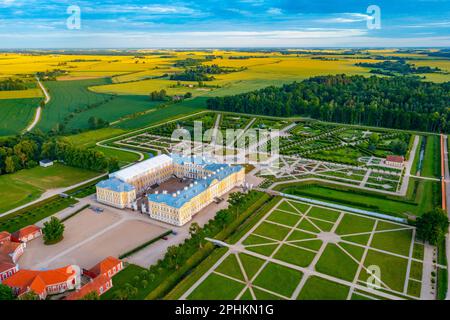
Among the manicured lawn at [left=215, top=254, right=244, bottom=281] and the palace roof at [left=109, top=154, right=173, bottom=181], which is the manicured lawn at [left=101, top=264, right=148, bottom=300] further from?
the palace roof at [left=109, top=154, right=173, bottom=181]

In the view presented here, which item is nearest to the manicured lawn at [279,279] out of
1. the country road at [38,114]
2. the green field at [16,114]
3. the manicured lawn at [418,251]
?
the manicured lawn at [418,251]

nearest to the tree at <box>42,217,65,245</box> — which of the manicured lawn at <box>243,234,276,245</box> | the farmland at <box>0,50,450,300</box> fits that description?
the farmland at <box>0,50,450,300</box>

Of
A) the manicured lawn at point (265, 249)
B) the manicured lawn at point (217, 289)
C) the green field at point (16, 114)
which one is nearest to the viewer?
the manicured lawn at point (217, 289)

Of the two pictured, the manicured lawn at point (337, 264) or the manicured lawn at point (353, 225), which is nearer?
the manicured lawn at point (337, 264)

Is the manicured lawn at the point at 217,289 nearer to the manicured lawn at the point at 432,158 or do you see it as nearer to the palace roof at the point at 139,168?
the palace roof at the point at 139,168

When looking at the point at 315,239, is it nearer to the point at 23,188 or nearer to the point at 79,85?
the point at 23,188

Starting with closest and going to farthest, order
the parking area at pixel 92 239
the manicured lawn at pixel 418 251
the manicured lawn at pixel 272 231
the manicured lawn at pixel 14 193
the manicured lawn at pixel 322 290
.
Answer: the manicured lawn at pixel 322 290 → the parking area at pixel 92 239 → the manicured lawn at pixel 418 251 → the manicured lawn at pixel 272 231 → the manicured lawn at pixel 14 193

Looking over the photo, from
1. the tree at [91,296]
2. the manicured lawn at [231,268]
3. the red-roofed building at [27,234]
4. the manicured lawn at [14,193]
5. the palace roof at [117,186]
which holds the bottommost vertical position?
the manicured lawn at [231,268]
